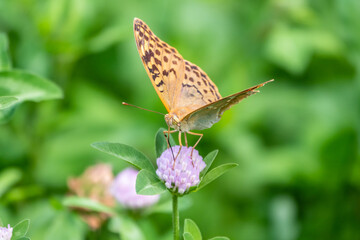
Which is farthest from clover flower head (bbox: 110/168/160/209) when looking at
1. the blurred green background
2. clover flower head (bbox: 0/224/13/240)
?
clover flower head (bbox: 0/224/13/240)

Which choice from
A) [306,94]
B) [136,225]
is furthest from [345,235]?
[136,225]

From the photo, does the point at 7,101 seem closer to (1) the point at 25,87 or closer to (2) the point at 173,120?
(1) the point at 25,87

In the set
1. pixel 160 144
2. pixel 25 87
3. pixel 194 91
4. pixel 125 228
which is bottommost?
pixel 125 228

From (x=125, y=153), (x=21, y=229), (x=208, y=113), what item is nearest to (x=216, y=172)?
(x=125, y=153)

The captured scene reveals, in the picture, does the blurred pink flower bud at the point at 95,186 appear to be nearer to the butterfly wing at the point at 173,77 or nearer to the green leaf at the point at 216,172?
the butterfly wing at the point at 173,77

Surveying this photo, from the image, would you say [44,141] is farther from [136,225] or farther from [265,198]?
[265,198]

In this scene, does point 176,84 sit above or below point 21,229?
above
